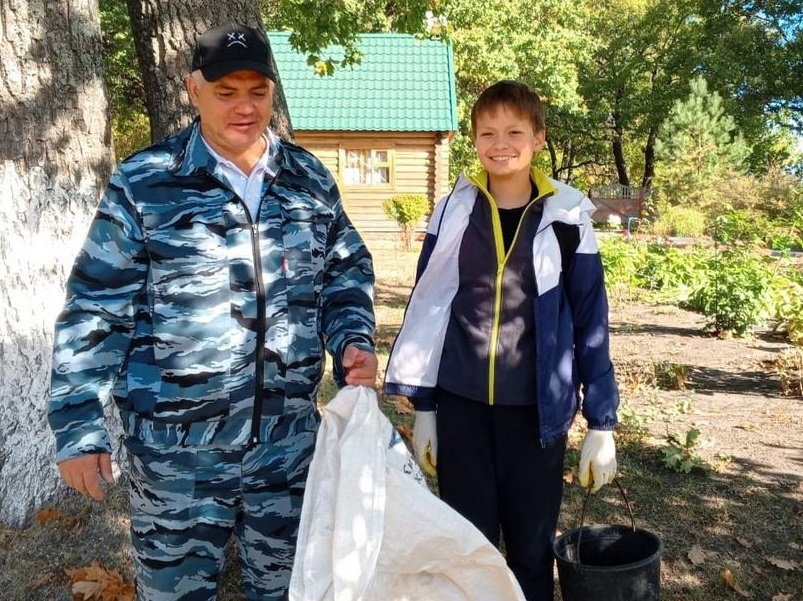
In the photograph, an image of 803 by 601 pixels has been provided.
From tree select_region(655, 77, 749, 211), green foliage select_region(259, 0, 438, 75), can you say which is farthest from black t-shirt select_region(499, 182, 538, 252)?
tree select_region(655, 77, 749, 211)

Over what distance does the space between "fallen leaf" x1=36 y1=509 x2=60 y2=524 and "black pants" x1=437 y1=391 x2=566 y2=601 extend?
1928 mm

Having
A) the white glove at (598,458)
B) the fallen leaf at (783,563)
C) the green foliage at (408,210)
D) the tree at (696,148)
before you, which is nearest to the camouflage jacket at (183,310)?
the white glove at (598,458)

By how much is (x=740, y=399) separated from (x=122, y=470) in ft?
13.7

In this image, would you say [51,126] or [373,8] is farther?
[373,8]

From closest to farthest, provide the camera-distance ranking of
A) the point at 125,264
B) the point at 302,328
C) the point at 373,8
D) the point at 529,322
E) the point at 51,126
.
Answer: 1. the point at 125,264
2. the point at 302,328
3. the point at 529,322
4. the point at 51,126
5. the point at 373,8

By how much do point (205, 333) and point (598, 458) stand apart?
127 centimetres

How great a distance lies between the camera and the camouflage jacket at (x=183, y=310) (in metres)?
1.96

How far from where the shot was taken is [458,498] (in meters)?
2.50

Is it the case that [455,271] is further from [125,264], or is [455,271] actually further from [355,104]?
[355,104]

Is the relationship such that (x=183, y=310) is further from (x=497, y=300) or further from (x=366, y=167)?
(x=366, y=167)

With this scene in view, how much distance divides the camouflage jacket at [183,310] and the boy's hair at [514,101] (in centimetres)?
69

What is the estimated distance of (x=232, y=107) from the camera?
2.02 metres

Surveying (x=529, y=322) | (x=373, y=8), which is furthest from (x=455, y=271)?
(x=373, y=8)

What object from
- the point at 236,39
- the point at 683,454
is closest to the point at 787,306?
the point at 683,454
